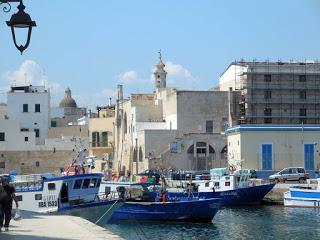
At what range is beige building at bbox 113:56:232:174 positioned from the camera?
197 feet

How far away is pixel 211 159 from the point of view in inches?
2379

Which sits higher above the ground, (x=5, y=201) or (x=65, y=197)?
(x=5, y=201)

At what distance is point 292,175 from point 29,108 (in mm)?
29171

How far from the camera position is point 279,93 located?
63062 mm

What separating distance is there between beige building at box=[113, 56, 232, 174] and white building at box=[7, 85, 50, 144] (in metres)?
8.31

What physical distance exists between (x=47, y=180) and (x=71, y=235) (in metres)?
17.5

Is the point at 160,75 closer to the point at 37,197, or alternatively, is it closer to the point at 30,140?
the point at 30,140

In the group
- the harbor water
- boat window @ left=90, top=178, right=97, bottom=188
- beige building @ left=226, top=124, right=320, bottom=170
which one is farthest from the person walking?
beige building @ left=226, top=124, right=320, bottom=170

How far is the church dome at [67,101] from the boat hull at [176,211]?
6919 centimetres

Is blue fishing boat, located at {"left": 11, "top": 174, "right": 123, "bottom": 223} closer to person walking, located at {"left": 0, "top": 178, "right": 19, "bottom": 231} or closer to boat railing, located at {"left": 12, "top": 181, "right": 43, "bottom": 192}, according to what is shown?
boat railing, located at {"left": 12, "top": 181, "right": 43, "bottom": 192}

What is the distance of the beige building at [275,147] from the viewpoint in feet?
178

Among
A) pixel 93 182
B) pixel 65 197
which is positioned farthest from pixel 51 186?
pixel 93 182

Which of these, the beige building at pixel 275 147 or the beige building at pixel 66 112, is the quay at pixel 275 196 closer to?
the beige building at pixel 275 147

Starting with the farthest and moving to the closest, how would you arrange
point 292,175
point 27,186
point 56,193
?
point 292,175
point 27,186
point 56,193
